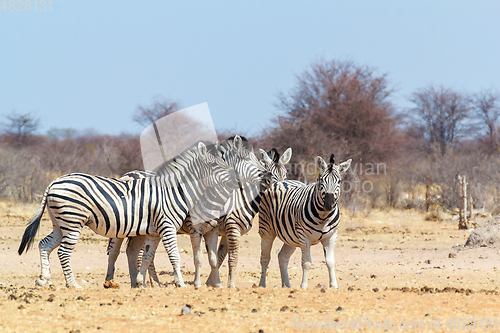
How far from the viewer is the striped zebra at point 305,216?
6766 millimetres

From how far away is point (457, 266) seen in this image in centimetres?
1007

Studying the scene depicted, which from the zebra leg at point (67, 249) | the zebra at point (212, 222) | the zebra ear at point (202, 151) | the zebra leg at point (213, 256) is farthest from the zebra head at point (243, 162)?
the zebra leg at point (67, 249)

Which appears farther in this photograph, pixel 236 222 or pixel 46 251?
pixel 236 222

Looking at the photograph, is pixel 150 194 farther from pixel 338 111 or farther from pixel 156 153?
pixel 338 111

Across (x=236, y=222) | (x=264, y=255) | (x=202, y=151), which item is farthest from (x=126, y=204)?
(x=264, y=255)

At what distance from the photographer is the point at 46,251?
6.75 metres

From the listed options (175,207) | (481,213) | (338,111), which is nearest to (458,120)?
(338,111)

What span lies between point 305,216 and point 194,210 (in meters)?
1.49

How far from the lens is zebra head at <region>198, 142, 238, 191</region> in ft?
23.8

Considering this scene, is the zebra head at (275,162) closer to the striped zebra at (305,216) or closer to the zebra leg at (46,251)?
the striped zebra at (305,216)

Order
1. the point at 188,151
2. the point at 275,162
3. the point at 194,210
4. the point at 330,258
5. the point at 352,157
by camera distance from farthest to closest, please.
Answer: the point at 352,157 → the point at 275,162 → the point at 188,151 → the point at 194,210 → the point at 330,258

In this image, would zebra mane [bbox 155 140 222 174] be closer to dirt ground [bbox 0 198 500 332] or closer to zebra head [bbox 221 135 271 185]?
zebra head [bbox 221 135 271 185]

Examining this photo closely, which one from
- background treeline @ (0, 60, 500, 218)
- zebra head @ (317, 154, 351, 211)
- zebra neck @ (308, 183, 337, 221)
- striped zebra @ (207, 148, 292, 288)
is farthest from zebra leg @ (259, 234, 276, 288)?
background treeline @ (0, 60, 500, 218)

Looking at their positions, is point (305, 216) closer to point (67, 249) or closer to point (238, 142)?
point (238, 142)
